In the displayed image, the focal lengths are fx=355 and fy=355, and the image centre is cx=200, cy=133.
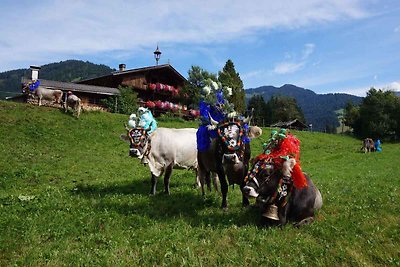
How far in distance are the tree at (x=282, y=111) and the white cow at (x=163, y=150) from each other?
108 meters

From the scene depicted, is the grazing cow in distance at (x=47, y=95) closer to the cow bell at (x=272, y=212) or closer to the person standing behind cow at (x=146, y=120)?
the person standing behind cow at (x=146, y=120)

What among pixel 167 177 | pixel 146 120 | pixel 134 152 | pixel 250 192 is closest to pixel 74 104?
pixel 146 120

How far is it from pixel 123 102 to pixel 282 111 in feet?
266

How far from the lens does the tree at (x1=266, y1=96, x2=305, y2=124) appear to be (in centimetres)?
11931

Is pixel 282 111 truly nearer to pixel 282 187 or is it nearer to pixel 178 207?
pixel 178 207

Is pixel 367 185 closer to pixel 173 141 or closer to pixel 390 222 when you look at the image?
pixel 390 222

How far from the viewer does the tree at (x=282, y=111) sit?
11931cm

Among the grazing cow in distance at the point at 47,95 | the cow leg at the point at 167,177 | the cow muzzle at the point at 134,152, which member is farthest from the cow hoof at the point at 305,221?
the grazing cow in distance at the point at 47,95

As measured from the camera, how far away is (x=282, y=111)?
119750mm

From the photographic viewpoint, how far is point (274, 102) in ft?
413

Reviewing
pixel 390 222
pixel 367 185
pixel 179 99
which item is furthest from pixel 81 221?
pixel 179 99

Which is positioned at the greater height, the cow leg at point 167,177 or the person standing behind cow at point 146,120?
the person standing behind cow at point 146,120

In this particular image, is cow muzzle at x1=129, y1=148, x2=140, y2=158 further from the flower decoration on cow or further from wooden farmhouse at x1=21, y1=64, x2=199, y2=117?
wooden farmhouse at x1=21, y1=64, x2=199, y2=117

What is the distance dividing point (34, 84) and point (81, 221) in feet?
108
